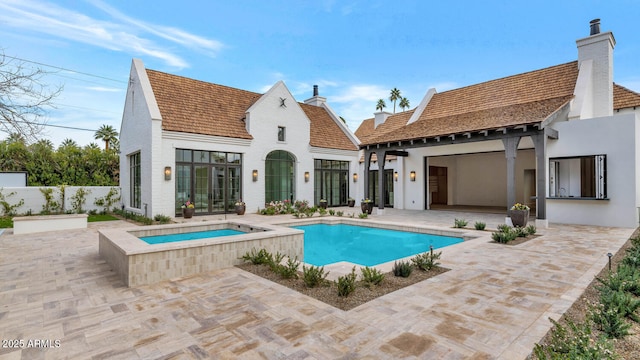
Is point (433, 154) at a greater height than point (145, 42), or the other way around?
point (145, 42)

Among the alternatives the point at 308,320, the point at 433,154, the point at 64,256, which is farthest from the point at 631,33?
the point at 64,256

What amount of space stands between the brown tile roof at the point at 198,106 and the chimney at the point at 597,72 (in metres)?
14.0

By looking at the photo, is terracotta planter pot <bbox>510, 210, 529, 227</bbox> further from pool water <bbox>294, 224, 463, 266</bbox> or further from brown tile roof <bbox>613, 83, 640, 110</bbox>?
brown tile roof <bbox>613, 83, 640, 110</bbox>

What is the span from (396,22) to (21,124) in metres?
16.0

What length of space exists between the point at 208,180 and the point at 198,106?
3.53 m

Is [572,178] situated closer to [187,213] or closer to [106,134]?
[187,213]

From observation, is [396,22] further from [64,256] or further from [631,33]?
[64,256]

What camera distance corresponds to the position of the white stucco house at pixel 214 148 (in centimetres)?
1290

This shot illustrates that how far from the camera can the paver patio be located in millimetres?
2818

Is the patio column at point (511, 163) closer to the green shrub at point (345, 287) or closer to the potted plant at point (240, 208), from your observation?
the green shrub at point (345, 287)

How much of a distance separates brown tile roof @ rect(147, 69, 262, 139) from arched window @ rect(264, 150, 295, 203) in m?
1.97

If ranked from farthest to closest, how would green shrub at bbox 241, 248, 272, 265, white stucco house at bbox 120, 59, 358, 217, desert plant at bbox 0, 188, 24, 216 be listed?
desert plant at bbox 0, 188, 24, 216
white stucco house at bbox 120, 59, 358, 217
green shrub at bbox 241, 248, 272, 265

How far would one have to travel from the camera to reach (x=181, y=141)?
1319cm

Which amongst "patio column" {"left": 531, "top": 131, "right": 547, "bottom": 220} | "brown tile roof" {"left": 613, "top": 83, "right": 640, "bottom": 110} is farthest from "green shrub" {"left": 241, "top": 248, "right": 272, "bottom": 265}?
"brown tile roof" {"left": 613, "top": 83, "right": 640, "bottom": 110}
